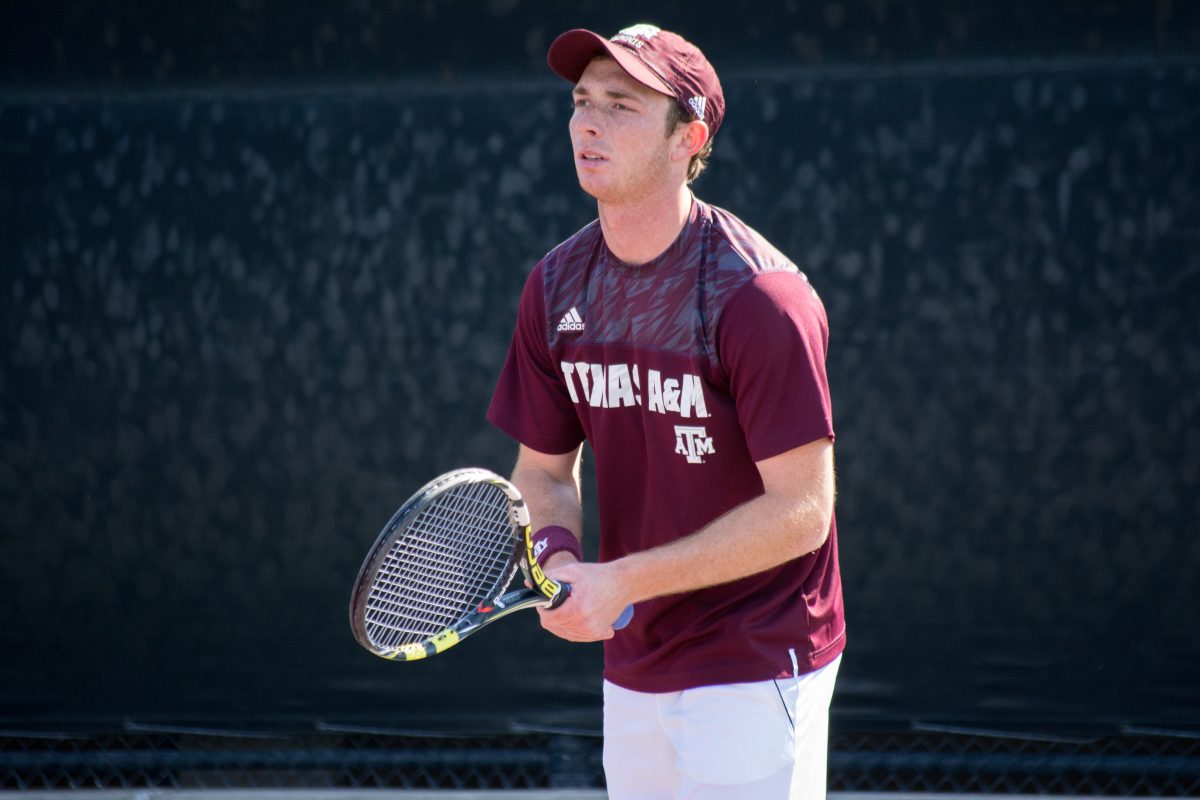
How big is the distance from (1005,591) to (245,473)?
2.01 meters

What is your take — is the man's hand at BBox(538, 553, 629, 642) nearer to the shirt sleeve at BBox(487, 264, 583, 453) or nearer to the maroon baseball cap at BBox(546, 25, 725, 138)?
the shirt sleeve at BBox(487, 264, 583, 453)

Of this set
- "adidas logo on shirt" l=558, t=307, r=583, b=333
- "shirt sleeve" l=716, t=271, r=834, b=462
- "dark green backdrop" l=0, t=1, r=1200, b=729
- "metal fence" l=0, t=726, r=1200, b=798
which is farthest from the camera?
"metal fence" l=0, t=726, r=1200, b=798

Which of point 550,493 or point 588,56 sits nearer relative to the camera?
point 588,56

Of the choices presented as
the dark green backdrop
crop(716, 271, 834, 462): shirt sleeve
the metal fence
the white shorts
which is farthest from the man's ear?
the metal fence

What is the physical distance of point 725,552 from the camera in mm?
2072

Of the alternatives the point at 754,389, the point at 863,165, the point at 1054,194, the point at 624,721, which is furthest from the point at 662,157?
the point at 1054,194

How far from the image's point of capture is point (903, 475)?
3418 millimetres

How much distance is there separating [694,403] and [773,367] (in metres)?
0.17

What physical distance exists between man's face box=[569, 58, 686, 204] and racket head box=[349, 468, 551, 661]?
52 centimetres

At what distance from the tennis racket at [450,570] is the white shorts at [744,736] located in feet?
0.65

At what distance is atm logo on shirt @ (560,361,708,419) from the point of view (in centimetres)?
216

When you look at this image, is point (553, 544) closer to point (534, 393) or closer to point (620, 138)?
point (534, 393)

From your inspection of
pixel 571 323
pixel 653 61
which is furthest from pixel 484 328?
pixel 653 61

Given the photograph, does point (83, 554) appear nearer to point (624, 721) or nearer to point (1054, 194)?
point (624, 721)
